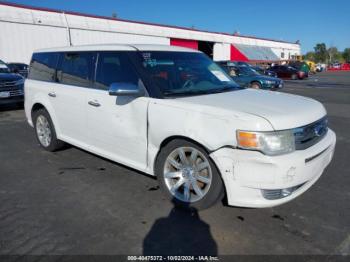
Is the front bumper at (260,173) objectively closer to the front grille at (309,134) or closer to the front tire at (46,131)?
the front grille at (309,134)

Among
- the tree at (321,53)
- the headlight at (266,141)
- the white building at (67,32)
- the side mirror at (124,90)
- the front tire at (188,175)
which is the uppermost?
the tree at (321,53)

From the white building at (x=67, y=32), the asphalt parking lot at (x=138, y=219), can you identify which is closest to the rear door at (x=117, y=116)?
the asphalt parking lot at (x=138, y=219)

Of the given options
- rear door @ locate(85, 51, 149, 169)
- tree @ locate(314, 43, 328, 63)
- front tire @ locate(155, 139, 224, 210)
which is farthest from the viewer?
tree @ locate(314, 43, 328, 63)

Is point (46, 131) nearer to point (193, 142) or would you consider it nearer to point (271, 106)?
point (193, 142)

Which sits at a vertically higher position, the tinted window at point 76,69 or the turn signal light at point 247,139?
the tinted window at point 76,69

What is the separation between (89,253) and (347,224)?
258 centimetres

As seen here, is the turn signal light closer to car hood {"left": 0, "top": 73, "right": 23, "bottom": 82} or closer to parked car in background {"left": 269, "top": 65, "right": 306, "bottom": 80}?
car hood {"left": 0, "top": 73, "right": 23, "bottom": 82}

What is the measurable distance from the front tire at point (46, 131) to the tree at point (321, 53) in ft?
412

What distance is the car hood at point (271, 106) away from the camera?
2.95 m

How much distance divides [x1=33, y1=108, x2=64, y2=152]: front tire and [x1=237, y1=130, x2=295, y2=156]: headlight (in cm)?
359

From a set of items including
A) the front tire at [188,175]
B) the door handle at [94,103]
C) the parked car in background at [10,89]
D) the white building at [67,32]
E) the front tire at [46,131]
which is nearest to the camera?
the front tire at [188,175]

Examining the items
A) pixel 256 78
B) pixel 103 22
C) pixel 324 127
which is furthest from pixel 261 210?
pixel 103 22

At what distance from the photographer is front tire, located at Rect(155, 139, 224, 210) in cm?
319

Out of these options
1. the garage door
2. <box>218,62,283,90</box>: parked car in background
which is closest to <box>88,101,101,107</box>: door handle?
<box>218,62,283,90</box>: parked car in background
